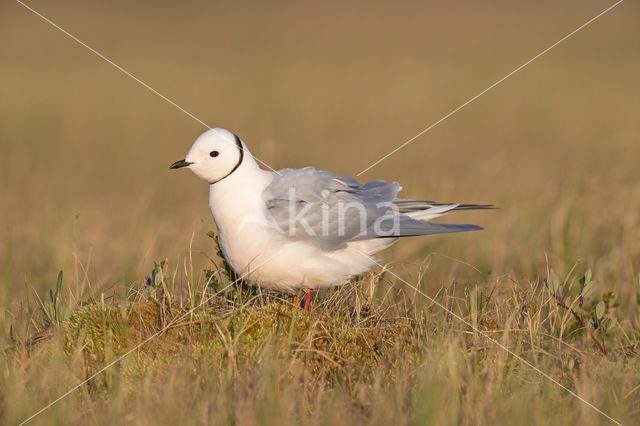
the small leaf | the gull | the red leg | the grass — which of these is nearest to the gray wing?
the gull

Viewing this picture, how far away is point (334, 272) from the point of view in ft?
16.2

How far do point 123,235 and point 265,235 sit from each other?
5.16 meters

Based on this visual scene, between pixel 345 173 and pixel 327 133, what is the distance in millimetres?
3555

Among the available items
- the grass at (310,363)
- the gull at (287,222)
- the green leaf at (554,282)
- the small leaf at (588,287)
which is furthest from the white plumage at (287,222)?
the small leaf at (588,287)

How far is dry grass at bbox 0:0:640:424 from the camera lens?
376cm

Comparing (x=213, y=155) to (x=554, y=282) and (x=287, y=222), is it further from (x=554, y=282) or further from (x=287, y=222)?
(x=554, y=282)

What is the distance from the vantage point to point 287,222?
4.89 metres

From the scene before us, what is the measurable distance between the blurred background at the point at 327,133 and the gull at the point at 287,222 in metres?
0.40

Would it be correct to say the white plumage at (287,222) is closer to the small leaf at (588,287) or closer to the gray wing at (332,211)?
the gray wing at (332,211)

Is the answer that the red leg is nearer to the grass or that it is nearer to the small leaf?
the grass

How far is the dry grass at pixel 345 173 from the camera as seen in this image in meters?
3.76

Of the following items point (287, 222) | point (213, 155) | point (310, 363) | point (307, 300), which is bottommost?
point (310, 363)

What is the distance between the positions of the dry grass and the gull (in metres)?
0.25

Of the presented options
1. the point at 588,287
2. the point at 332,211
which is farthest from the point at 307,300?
the point at 588,287
